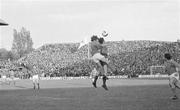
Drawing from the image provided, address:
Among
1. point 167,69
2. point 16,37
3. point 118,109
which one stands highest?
point 16,37

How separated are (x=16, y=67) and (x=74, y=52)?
21335 mm

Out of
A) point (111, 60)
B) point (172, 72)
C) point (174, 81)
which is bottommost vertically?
point (174, 81)

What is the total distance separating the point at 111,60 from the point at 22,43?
7867 cm

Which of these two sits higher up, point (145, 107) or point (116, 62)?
point (116, 62)

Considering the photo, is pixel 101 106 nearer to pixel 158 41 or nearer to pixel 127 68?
pixel 127 68

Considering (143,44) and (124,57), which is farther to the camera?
(143,44)

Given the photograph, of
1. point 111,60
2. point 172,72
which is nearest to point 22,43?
point 111,60

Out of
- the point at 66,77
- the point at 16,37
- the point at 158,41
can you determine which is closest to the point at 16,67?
the point at 66,77

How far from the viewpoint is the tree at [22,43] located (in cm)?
14739

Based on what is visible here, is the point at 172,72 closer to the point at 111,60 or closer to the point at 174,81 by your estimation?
the point at 174,81

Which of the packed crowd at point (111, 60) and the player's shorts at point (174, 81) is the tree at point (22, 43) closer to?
the packed crowd at point (111, 60)

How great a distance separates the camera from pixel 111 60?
247ft

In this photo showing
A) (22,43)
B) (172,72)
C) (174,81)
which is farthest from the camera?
(22,43)

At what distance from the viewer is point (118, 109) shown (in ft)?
39.0
